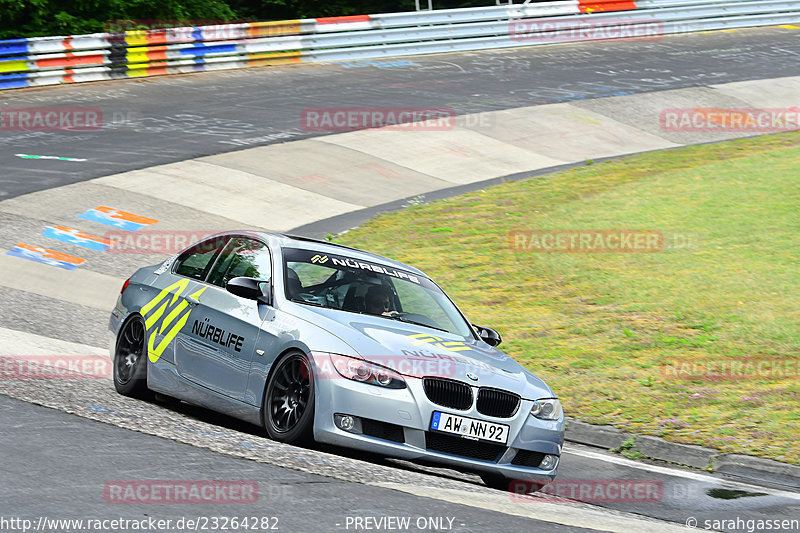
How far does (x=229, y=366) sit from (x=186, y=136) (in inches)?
578

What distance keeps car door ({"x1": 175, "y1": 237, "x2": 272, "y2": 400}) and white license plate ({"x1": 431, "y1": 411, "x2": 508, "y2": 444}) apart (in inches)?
59.9

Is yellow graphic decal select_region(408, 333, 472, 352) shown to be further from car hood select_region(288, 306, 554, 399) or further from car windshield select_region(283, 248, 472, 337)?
car windshield select_region(283, 248, 472, 337)

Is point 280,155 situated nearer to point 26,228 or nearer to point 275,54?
point 26,228

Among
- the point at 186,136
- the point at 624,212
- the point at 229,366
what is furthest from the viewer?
the point at 186,136

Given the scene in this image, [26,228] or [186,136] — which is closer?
[26,228]

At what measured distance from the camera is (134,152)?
65.8 feet

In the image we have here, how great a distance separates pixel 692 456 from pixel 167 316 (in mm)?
4427

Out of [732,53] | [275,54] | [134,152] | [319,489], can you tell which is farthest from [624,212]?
[732,53]

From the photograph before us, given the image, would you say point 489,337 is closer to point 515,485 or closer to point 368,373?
point 515,485

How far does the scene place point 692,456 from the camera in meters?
8.47

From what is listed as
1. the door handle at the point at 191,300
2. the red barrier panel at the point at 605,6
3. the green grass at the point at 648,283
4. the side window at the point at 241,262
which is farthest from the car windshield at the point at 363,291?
the red barrier panel at the point at 605,6

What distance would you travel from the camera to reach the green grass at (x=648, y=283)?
9508mm

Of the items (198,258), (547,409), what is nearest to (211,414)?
(198,258)

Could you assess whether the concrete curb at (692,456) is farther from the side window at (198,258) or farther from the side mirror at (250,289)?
the side window at (198,258)
